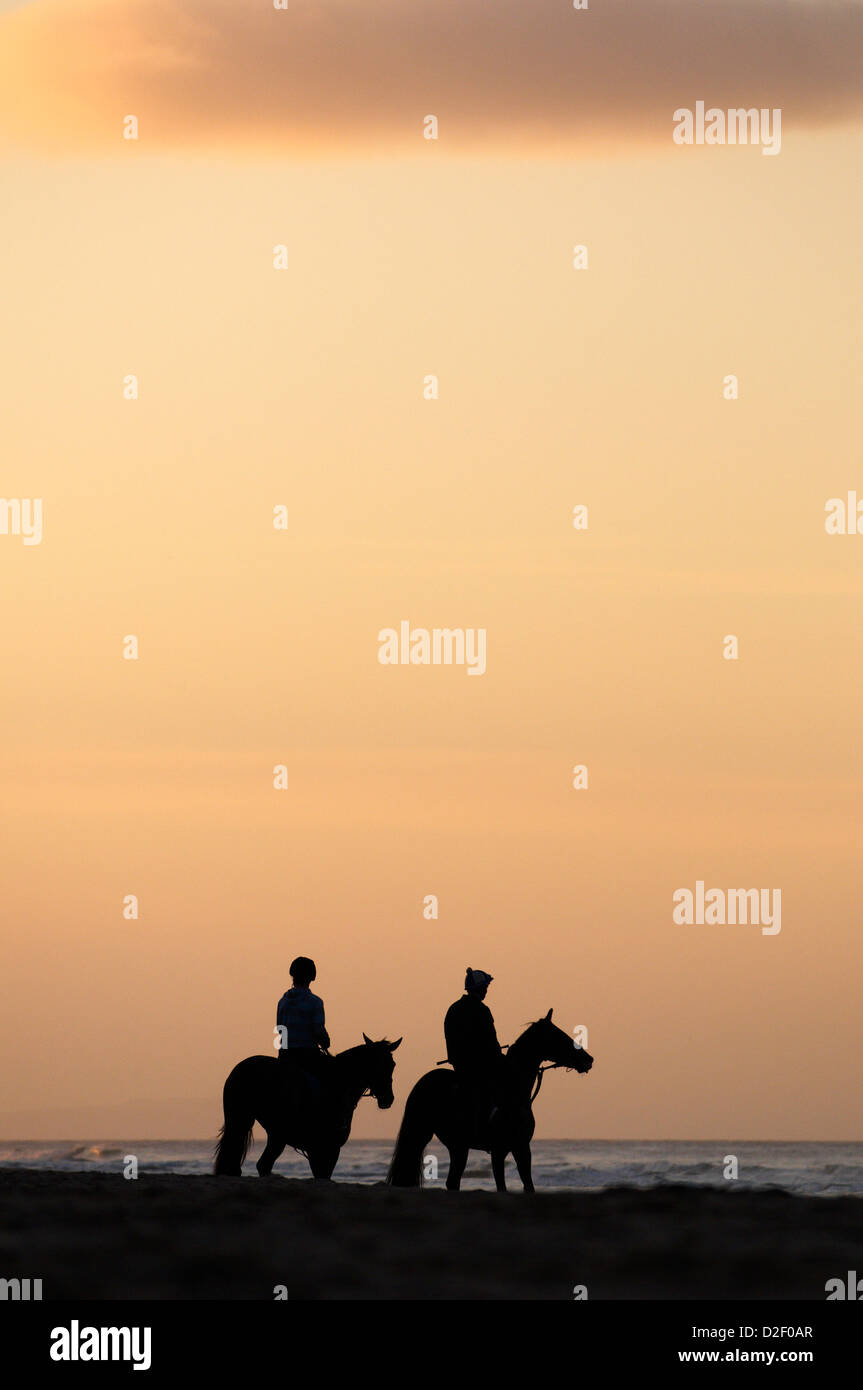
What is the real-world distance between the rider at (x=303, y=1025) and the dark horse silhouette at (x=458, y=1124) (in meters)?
1.10

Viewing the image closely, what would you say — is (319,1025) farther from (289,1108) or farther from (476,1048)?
(476,1048)

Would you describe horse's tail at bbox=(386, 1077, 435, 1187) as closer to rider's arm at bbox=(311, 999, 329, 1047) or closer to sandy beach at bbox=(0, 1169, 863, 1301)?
rider's arm at bbox=(311, 999, 329, 1047)

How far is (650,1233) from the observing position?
464 inches

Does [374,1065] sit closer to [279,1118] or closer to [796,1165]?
[279,1118]

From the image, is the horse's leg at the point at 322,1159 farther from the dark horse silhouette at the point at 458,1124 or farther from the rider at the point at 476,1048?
the rider at the point at 476,1048

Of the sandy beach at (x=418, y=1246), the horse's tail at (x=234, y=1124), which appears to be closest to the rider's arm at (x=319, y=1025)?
the horse's tail at (x=234, y=1124)

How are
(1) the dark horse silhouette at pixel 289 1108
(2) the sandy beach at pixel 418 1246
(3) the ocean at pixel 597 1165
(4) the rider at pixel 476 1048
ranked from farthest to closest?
(3) the ocean at pixel 597 1165 < (1) the dark horse silhouette at pixel 289 1108 < (4) the rider at pixel 476 1048 < (2) the sandy beach at pixel 418 1246

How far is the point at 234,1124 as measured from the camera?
19.0m

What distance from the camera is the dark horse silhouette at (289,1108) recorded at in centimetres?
1894
